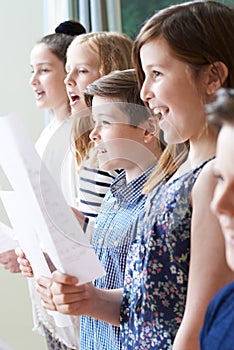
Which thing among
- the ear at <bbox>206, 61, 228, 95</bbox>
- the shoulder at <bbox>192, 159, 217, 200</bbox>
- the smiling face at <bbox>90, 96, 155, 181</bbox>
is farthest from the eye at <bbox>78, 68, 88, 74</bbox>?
the shoulder at <bbox>192, 159, 217, 200</bbox>

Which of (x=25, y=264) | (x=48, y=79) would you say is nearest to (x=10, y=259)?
(x=25, y=264)

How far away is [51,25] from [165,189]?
5.95ft

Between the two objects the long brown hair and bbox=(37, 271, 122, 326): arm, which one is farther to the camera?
bbox=(37, 271, 122, 326): arm

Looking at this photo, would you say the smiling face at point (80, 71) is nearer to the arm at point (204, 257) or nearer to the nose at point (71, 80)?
the nose at point (71, 80)

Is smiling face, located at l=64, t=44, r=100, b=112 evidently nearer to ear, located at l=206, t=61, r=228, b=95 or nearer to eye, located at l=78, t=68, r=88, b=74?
eye, located at l=78, t=68, r=88, b=74

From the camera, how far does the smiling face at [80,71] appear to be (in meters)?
2.07

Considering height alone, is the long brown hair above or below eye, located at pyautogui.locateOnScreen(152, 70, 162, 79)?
above

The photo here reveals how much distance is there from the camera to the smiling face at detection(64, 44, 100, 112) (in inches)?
81.6

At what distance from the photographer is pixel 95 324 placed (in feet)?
5.44

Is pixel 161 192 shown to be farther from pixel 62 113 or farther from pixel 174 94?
pixel 62 113

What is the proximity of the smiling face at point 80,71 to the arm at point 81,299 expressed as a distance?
710 millimetres

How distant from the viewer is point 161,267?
1.31 metres

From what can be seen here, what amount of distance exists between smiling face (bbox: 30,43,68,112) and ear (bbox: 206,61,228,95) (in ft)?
3.89

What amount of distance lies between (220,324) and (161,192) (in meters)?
0.48
